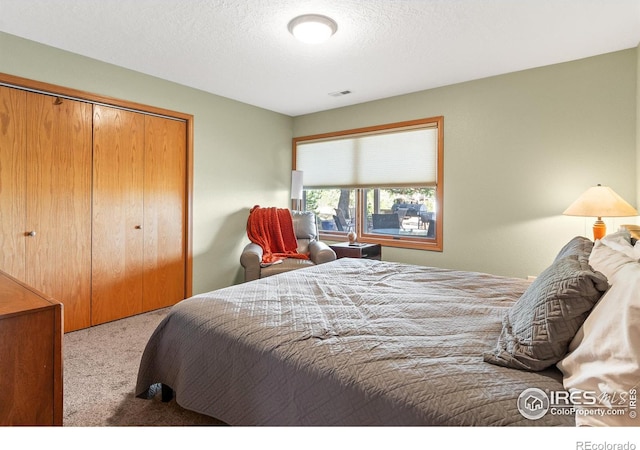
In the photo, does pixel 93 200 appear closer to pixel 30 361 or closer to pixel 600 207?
pixel 30 361

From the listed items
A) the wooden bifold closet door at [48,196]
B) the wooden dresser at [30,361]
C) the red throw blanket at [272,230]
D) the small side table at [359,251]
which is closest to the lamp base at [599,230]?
the small side table at [359,251]

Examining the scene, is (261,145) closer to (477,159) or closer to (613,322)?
(477,159)

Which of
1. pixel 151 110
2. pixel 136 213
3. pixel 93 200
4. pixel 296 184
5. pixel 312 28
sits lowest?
pixel 136 213

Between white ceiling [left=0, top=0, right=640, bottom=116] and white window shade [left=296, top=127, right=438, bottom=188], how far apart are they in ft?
2.20

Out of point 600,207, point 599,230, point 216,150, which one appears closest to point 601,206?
point 600,207

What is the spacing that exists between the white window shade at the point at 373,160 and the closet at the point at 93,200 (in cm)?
175

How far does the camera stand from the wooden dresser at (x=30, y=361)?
1.09m

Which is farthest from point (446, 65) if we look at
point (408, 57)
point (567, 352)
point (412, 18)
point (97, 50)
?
point (97, 50)

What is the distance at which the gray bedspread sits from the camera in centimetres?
105

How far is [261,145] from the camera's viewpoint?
4660mm

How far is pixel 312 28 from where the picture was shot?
2.41 meters

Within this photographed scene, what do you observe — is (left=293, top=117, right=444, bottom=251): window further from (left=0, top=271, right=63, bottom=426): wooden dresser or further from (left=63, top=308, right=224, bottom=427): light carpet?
(left=0, top=271, right=63, bottom=426): wooden dresser

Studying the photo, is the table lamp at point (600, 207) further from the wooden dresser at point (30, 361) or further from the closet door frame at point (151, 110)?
the closet door frame at point (151, 110)

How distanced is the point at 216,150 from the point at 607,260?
3752 mm
